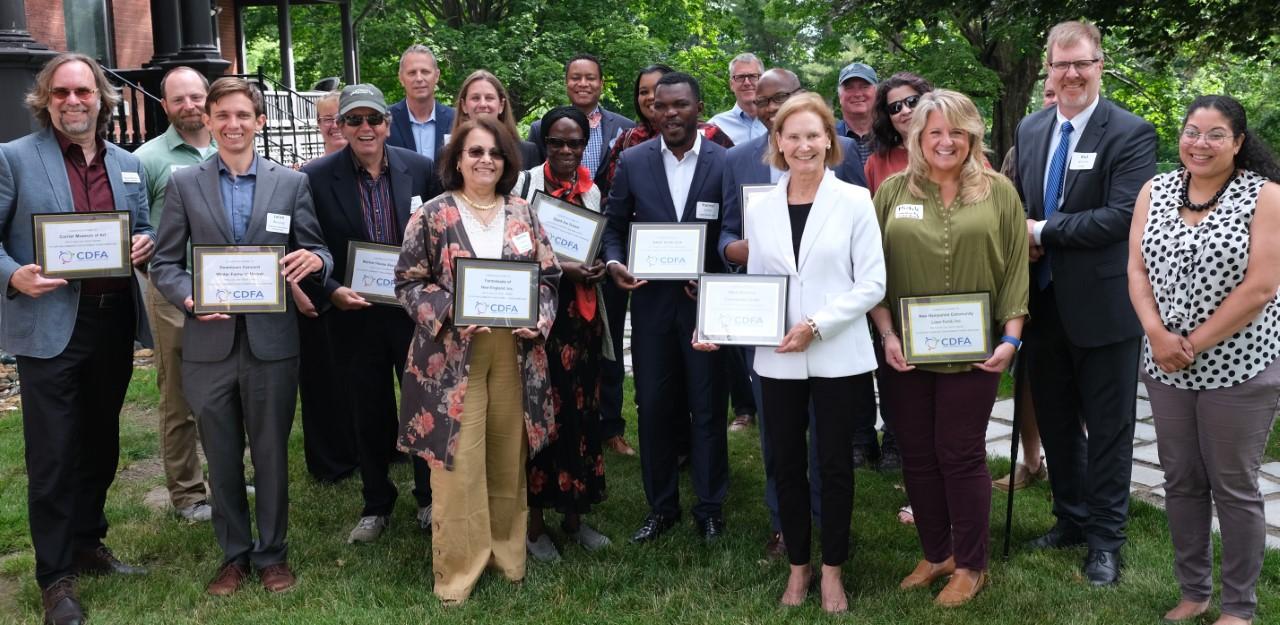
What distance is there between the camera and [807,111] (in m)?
4.37

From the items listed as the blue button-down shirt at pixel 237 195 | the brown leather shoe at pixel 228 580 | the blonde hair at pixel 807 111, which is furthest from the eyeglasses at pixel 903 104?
the brown leather shoe at pixel 228 580

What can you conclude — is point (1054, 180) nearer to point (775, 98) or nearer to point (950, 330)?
point (950, 330)

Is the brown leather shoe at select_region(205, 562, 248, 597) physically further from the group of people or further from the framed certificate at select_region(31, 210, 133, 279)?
the framed certificate at select_region(31, 210, 133, 279)

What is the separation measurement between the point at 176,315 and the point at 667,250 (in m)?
2.72

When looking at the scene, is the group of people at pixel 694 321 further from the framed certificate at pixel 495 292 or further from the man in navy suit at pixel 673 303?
the framed certificate at pixel 495 292

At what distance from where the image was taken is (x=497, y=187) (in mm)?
4711

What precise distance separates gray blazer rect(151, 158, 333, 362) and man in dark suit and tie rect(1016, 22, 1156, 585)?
3.40 meters

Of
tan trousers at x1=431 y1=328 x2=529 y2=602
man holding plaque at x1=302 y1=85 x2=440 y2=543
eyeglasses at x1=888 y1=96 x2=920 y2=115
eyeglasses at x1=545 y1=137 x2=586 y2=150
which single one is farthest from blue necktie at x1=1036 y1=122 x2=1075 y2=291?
man holding plaque at x1=302 y1=85 x2=440 y2=543

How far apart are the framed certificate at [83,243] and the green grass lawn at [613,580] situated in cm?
150

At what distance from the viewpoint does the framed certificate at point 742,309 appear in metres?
4.33

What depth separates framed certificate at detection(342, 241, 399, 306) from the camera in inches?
200

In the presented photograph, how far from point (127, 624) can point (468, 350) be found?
186 cm

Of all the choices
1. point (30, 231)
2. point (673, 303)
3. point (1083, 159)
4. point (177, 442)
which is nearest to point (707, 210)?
point (673, 303)

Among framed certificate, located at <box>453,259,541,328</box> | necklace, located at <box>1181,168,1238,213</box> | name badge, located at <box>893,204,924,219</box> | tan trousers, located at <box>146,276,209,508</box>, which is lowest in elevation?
tan trousers, located at <box>146,276,209,508</box>
